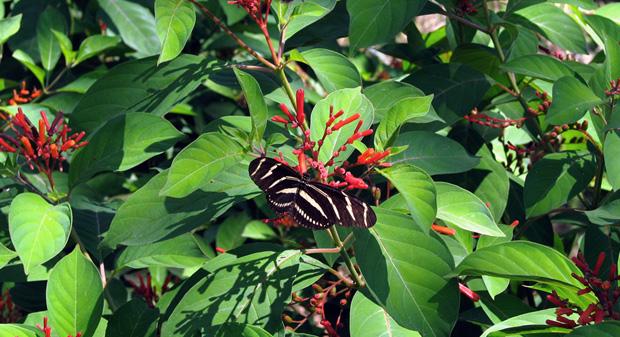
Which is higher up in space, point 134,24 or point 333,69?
point 333,69

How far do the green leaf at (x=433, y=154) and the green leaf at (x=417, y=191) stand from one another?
25cm

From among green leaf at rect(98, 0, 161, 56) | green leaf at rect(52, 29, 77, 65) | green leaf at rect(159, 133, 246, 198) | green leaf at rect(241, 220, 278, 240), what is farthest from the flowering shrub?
green leaf at rect(241, 220, 278, 240)

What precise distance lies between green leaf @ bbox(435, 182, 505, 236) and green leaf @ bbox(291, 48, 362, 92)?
32 centimetres

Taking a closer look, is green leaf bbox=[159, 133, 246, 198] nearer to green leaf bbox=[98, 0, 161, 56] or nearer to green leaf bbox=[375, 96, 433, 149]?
green leaf bbox=[375, 96, 433, 149]

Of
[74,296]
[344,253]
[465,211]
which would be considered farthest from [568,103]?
[74,296]

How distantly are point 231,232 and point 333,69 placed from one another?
103cm

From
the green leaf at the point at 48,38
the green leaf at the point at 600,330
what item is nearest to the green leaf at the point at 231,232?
the green leaf at the point at 48,38

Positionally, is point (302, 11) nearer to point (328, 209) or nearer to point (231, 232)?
point (328, 209)

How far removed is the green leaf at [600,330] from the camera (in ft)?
2.73

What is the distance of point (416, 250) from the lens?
3.32 ft

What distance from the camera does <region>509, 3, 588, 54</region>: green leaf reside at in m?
1.54

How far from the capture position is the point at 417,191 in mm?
924

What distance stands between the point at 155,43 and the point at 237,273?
4.11 feet

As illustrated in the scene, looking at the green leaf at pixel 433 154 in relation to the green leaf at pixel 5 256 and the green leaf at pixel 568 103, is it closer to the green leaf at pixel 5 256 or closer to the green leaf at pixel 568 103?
the green leaf at pixel 568 103
